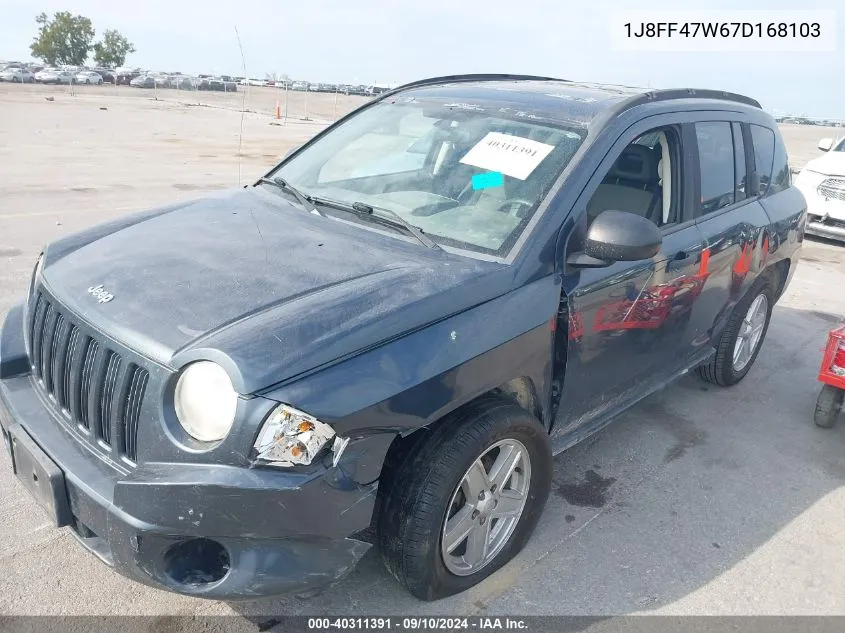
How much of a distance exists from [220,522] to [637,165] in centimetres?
268

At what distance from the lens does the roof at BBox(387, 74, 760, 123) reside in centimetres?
337

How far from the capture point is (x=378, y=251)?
2.89m

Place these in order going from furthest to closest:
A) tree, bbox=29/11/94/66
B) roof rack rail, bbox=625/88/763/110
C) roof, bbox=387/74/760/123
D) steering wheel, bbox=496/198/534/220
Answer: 1. tree, bbox=29/11/94/66
2. roof rack rail, bbox=625/88/763/110
3. roof, bbox=387/74/760/123
4. steering wheel, bbox=496/198/534/220

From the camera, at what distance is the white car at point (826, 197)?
987cm

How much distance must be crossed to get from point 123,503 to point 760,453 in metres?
3.56

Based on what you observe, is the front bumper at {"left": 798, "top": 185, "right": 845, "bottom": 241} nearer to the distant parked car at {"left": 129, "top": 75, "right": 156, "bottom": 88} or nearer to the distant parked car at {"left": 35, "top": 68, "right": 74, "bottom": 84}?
the distant parked car at {"left": 35, "top": 68, "right": 74, "bottom": 84}

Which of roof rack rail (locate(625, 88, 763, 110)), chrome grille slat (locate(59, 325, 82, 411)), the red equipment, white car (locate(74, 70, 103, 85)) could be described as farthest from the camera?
white car (locate(74, 70, 103, 85))

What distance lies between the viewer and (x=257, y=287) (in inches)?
100

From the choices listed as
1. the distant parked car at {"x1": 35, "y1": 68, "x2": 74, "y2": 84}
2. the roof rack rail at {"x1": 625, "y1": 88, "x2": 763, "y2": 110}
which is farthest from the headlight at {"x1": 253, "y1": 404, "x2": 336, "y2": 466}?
the distant parked car at {"x1": 35, "y1": 68, "x2": 74, "y2": 84}

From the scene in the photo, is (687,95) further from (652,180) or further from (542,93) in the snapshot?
(542,93)

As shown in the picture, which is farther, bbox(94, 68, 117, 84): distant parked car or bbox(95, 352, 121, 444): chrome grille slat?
bbox(94, 68, 117, 84): distant parked car

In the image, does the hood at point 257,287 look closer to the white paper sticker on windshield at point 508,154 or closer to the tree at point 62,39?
the white paper sticker on windshield at point 508,154

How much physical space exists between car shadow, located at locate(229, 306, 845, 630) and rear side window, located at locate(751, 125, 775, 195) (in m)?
1.47

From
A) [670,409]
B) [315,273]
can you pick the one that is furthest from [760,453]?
[315,273]
